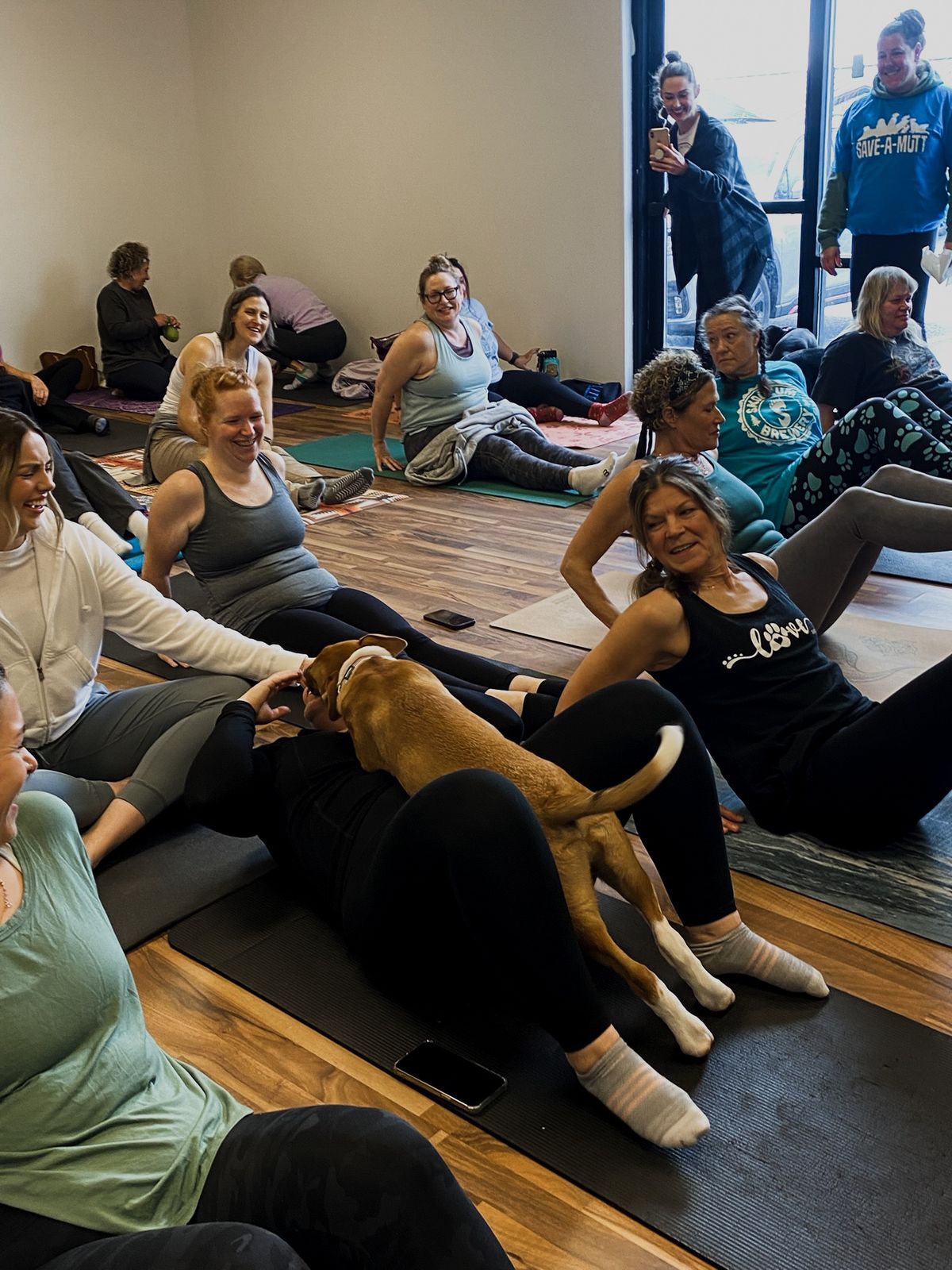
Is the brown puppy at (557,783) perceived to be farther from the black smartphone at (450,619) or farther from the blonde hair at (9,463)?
the black smartphone at (450,619)

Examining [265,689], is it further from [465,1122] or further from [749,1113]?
[749,1113]

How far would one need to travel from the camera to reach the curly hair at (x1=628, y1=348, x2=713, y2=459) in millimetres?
2830

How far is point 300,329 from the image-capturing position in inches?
299

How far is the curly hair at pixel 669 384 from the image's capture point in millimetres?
2830

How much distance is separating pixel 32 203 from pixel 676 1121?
7884mm

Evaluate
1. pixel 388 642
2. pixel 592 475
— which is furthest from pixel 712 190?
pixel 388 642

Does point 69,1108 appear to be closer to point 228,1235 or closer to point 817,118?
point 228,1235

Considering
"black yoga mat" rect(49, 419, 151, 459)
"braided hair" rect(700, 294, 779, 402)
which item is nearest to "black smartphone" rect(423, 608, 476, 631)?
"braided hair" rect(700, 294, 779, 402)

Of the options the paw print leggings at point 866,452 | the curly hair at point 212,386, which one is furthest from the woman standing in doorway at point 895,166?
the curly hair at point 212,386

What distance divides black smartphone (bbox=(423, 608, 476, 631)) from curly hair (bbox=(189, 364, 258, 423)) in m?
0.99

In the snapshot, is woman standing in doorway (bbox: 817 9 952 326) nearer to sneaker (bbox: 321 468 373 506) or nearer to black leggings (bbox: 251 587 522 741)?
sneaker (bbox: 321 468 373 506)

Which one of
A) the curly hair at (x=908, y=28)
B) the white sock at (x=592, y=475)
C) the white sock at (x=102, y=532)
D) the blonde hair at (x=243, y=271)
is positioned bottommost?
the white sock at (x=592, y=475)

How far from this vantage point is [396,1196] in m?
1.07

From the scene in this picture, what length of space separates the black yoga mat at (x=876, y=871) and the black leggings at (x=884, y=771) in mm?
37
